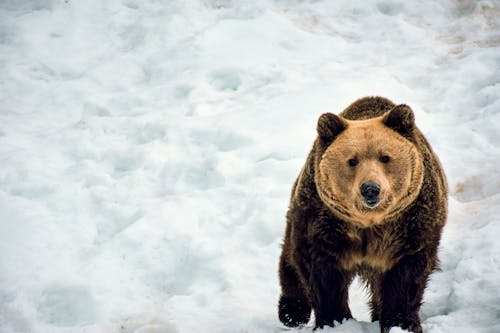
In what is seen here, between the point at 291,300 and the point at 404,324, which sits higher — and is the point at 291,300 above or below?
below

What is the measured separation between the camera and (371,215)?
3391 mm

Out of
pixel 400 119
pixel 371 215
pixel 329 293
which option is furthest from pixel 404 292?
pixel 400 119

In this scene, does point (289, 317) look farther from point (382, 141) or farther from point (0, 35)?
point (0, 35)

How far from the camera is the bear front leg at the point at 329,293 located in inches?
148

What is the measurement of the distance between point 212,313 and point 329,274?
1.61 m

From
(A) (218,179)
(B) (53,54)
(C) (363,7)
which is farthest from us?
(C) (363,7)

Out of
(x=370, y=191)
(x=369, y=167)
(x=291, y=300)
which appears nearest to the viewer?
(x=370, y=191)

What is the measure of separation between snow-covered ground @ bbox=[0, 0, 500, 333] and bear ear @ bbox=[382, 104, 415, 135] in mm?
1370

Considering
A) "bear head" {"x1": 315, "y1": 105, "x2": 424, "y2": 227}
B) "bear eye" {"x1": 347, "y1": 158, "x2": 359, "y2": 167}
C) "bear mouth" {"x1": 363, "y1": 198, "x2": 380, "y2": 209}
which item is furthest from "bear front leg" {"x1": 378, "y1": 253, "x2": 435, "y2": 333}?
"bear eye" {"x1": 347, "y1": 158, "x2": 359, "y2": 167}

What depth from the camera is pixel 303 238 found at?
3770mm

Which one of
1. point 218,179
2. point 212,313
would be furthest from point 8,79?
point 212,313

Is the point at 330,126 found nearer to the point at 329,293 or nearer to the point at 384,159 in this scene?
the point at 384,159

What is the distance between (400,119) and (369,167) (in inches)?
18.7

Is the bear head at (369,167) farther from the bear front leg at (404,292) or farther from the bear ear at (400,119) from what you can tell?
the bear front leg at (404,292)
